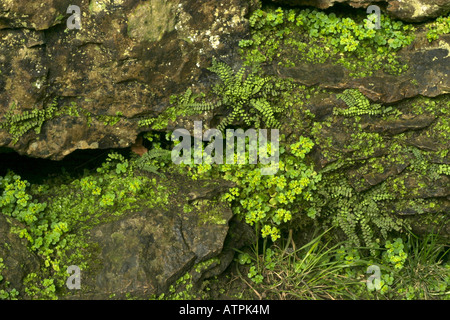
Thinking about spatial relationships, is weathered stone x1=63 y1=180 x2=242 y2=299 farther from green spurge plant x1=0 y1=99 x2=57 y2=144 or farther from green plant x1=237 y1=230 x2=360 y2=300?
green spurge plant x1=0 y1=99 x2=57 y2=144

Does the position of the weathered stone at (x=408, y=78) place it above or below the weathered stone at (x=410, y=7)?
below

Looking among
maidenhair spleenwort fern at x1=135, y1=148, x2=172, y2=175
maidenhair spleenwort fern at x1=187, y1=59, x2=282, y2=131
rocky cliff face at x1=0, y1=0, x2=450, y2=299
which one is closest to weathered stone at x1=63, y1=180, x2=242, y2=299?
rocky cliff face at x1=0, y1=0, x2=450, y2=299

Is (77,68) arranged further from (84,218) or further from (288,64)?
(288,64)

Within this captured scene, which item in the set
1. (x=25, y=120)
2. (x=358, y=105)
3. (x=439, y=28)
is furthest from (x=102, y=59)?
(x=439, y=28)

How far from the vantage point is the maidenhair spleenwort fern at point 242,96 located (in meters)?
5.72

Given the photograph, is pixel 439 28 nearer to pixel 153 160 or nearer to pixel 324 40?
pixel 324 40

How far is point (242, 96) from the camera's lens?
5754 mm

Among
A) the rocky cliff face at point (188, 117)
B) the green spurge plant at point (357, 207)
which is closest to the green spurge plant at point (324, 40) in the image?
the rocky cliff face at point (188, 117)

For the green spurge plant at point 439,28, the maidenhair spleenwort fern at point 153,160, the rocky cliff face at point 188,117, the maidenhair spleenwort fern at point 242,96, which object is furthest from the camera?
the maidenhair spleenwort fern at point 153,160

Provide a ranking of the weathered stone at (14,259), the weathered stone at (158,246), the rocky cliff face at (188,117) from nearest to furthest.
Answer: the weathered stone at (14,259), the weathered stone at (158,246), the rocky cliff face at (188,117)

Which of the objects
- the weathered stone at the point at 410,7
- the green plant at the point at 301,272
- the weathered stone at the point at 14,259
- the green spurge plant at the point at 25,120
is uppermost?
the weathered stone at the point at 410,7

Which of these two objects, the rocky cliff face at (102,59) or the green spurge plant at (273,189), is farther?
the green spurge plant at (273,189)

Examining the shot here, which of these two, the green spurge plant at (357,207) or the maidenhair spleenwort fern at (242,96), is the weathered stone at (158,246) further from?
the green spurge plant at (357,207)

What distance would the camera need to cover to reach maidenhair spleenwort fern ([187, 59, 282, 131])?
5.72 m
